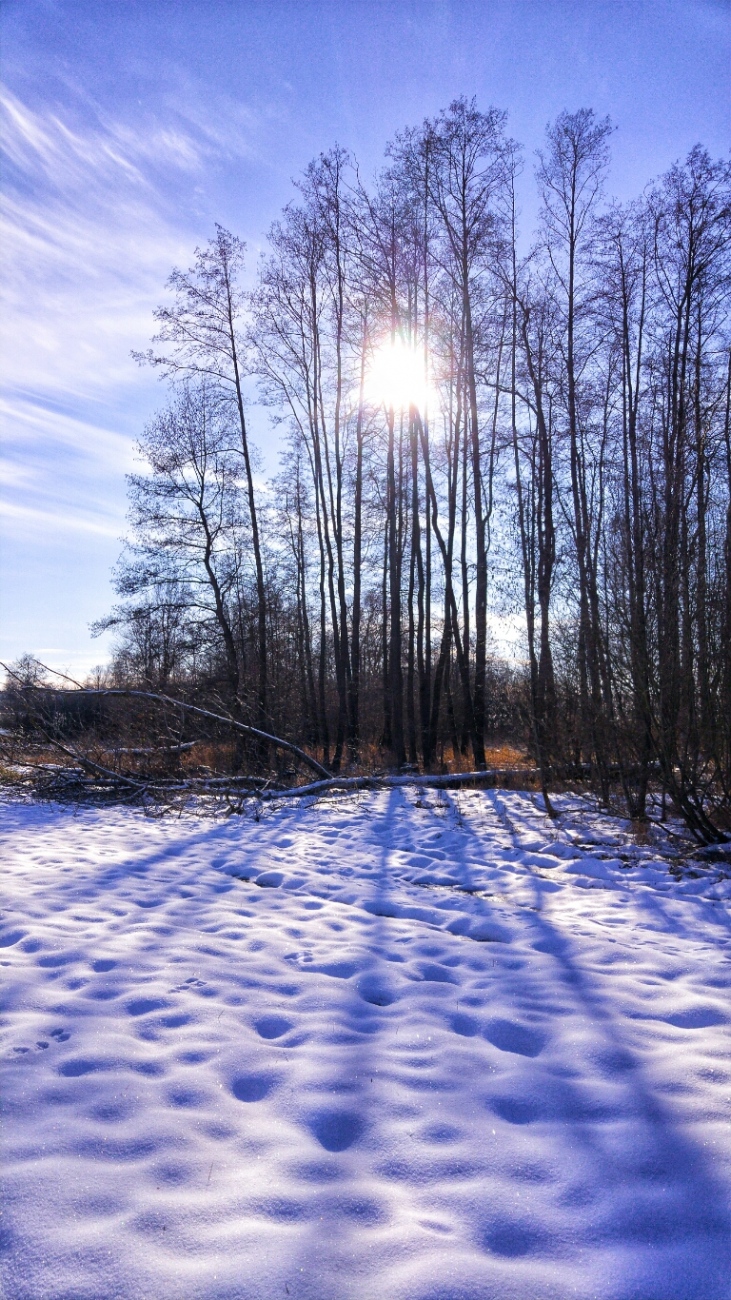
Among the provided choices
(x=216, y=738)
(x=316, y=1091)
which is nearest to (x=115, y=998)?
(x=316, y=1091)

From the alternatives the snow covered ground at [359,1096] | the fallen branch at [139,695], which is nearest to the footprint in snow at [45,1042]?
the snow covered ground at [359,1096]

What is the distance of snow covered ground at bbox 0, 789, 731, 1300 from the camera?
155 centimetres

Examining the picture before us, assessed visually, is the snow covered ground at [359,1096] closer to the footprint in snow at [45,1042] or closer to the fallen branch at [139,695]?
the footprint in snow at [45,1042]

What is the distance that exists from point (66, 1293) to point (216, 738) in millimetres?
10411

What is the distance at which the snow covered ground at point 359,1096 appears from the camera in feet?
5.08

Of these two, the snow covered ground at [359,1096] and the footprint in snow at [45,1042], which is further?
the footprint in snow at [45,1042]

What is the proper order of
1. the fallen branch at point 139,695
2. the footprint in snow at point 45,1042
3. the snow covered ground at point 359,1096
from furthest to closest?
the fallen branch at point 139,695, the footprint in snow at point 45,1042, the snow covered ground at point 359,1096

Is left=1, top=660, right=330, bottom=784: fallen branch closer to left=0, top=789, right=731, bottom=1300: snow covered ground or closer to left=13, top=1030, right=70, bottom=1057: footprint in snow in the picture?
left=0, top=789, right=731, bottom=1300: snow covered ground

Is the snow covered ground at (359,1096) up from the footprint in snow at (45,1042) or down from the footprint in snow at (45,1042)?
down

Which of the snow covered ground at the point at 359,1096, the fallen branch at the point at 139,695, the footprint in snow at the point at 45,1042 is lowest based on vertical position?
the snow covered ground at the point at 359,1096

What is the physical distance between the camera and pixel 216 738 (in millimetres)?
11641

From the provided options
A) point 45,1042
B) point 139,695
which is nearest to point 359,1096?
point 45,1042

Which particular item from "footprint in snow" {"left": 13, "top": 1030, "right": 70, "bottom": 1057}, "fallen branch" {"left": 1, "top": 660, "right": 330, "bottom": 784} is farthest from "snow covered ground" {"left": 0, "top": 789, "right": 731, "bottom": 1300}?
"fallen branch" {"left": 1, "top": 660, "right": 330, "bottom": 784}

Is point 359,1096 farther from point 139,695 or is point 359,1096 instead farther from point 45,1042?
point 139,695
